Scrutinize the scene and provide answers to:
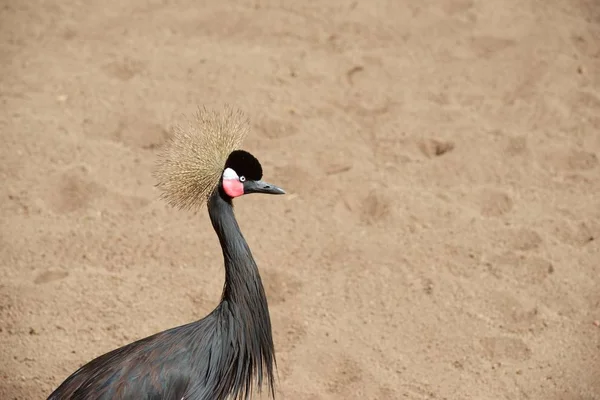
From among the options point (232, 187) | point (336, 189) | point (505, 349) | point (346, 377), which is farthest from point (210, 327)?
point (336, 189)

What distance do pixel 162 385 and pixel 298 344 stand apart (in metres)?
0.80

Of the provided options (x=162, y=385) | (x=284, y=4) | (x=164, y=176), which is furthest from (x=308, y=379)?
(x=284, y=4)

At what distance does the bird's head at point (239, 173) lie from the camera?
8.25 feet

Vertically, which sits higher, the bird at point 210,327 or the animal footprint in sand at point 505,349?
the bird at point 210,327

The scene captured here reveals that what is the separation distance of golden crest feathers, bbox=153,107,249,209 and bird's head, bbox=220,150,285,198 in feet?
0.15

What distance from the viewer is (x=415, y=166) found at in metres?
4.05

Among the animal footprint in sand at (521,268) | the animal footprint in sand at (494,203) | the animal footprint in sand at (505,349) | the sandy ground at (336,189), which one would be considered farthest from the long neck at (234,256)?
the animal footprint in sand at (494,203)

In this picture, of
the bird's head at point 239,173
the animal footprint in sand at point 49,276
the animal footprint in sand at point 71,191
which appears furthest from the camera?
the animal footprint in sand at point 71,191

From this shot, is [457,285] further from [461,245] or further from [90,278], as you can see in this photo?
[90,278]

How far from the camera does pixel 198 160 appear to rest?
258 cm

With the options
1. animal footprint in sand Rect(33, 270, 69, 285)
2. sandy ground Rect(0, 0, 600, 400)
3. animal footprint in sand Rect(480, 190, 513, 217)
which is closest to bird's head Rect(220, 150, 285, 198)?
sandy ground Rect(0, 0, 600, 400)

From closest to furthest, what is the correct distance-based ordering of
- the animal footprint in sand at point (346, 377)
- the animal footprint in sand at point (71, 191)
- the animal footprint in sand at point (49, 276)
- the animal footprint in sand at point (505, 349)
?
the animal footprint in sand at point (346, 377)
the animal footprint in sand at point (505, 349)
the animal footprint in sand at point (49, 276)
the animal footprint in sand at point (71, 191)

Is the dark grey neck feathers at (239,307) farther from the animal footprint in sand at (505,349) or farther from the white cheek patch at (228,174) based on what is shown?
the animal footprint in sand at (505,349)

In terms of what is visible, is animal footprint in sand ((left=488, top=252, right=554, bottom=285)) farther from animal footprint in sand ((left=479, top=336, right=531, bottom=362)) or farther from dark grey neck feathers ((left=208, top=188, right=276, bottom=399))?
dark grey neck feathers ((left=208, top=188, right=276, bottom=399))
